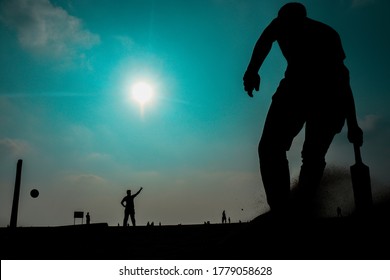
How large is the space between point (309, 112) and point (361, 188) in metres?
0.83

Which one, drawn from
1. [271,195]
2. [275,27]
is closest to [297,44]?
[275,27]

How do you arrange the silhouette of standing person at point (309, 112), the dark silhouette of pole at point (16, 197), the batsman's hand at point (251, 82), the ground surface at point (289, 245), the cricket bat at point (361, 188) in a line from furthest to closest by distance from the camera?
the dark silhouette of pole at point (16, 197)
the batsman's hand at point (251, 82)
the silhouette of standing person at point (309, 112)
the cricket bat at point (361, 188)
the ground surface at point (289, 245)

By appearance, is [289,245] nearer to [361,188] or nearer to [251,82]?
[361,188]

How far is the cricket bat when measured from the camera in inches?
109

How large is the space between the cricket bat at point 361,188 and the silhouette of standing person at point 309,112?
12.1 inches

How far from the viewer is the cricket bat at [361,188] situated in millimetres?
2773

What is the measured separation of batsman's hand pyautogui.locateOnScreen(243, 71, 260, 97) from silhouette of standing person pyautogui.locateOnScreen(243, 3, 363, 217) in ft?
1.09

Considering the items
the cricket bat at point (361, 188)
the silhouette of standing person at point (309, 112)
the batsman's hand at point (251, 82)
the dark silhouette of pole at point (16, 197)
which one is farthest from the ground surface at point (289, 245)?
the dark silhouette of pole at point (16, 197)

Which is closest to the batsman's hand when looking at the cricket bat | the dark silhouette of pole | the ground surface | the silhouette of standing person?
the silhouette of standing person

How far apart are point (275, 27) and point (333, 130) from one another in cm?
124

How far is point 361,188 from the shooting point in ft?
9.25

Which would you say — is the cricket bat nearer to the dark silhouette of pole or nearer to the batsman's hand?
the batsman's hand

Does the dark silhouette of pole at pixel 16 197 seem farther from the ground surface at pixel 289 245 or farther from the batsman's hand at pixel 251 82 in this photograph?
the batsman's hand at pixel 251 82
